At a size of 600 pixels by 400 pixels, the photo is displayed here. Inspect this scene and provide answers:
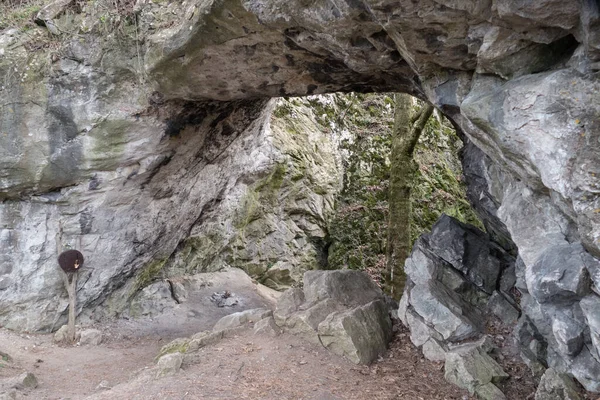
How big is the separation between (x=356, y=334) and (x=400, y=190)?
4107 mm

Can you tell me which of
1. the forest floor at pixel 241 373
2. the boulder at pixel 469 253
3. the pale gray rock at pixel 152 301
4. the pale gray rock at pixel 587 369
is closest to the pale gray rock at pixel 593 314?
the pale gray rock at pixel 587 369

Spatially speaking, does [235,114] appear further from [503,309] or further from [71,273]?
[503,309]

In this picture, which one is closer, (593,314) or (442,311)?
(593,314)

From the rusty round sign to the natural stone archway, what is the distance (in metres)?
0.33

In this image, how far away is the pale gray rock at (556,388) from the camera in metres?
5.12

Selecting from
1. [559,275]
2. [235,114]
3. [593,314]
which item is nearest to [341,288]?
[559,275]

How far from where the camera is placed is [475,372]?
6.36 m

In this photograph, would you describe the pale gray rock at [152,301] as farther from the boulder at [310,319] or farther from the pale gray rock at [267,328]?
the boulder at [310,319]

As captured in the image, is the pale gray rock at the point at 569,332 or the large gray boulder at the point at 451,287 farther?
the large gray boulder at the point at 451,287

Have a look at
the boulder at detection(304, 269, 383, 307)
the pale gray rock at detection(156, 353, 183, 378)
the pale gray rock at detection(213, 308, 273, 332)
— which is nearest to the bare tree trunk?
the boulder at detection(304, 269, 383, 307)

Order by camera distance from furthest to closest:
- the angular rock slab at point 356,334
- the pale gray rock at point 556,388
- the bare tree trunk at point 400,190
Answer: the bare tree trunk at point 400,190 < the angular rock slab at point 356,334 < the pale gray rock at point 556,388

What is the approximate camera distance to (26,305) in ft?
28.9

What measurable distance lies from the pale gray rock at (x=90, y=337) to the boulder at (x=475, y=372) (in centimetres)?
625

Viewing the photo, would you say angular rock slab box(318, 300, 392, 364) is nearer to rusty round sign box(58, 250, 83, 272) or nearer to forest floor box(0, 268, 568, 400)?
forest floor box(0, 268, 568, 400)
